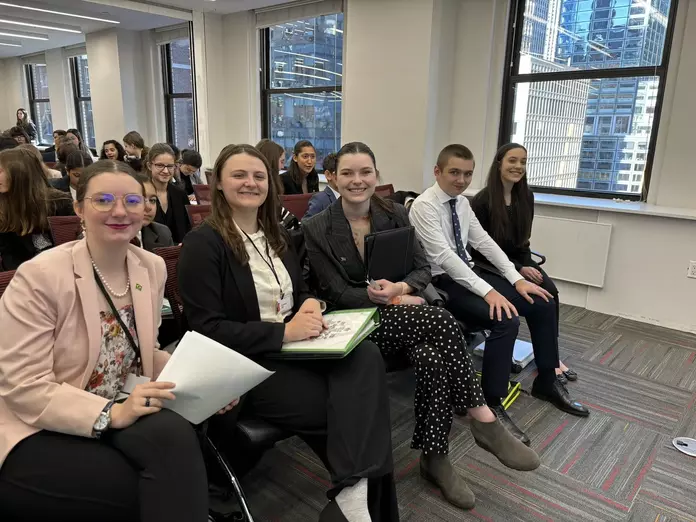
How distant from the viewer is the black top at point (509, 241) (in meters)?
2.91

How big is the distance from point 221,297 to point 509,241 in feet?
6.17

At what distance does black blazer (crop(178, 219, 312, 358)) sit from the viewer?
161 centimetres

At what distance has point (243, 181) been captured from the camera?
174 centimetres

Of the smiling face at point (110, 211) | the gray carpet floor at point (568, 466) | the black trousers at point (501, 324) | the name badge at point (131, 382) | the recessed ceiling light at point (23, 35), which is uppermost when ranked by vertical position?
the recessed ceiling light at point (23, 35)

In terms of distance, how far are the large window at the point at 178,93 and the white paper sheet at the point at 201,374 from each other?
6991 millimetres

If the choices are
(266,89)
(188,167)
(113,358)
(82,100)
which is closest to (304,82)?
(266,89)

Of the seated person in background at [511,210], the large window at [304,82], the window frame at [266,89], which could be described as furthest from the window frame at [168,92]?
the seated person in background at [511,210]

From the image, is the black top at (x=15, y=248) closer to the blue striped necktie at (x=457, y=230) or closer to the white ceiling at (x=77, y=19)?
the blue striped necktie at (x=457, y=230)

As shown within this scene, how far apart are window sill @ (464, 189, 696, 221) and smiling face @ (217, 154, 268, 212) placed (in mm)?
3155

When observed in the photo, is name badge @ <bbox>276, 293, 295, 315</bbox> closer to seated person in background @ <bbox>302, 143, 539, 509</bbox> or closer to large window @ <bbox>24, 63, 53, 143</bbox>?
seated person in background @ <bbox>302, 143, 539, 509</bbox>

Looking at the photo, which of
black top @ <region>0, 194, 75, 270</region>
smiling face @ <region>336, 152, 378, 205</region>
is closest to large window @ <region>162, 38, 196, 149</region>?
black top @ <region>0, 194, 75, 270</region>

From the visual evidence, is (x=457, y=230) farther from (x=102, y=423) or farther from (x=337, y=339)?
(x=102, y=423)

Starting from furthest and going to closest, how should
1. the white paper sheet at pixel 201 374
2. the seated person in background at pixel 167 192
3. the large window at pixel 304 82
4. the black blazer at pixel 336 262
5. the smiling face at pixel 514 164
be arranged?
the large window at pixel 304 82
the seated person in background at pixel 167 192
the smiling face at pixel 514 164
the black blazer at pixel 336 262
the white paper sheet at pixel 201 374

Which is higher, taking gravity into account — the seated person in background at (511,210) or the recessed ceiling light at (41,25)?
the recessed ceiling light at (41,25)
